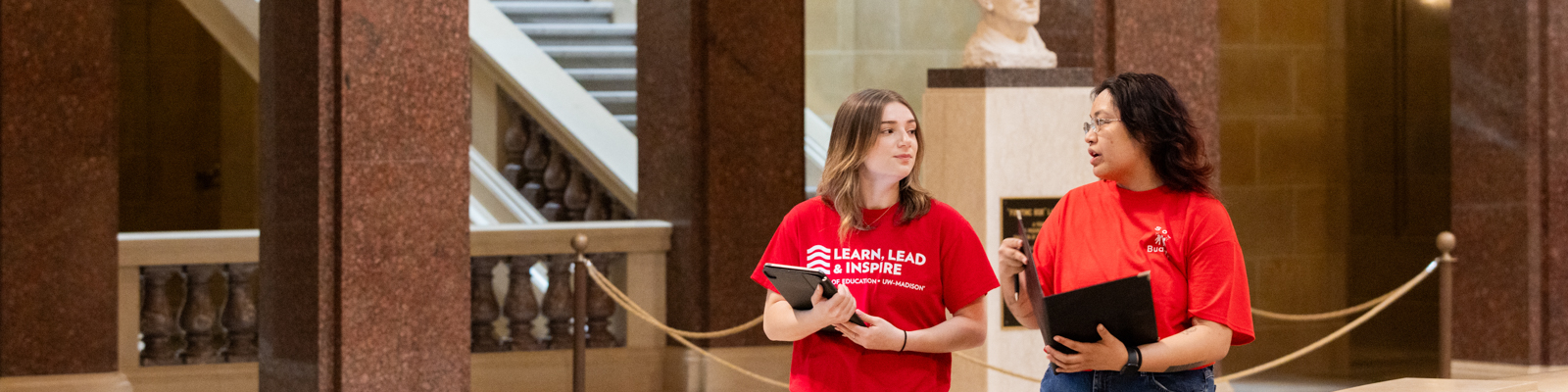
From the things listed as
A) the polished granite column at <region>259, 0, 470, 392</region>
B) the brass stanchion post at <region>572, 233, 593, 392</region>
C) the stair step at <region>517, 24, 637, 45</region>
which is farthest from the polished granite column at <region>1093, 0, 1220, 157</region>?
the stair step at <region>517, 24, 637, 45</region>

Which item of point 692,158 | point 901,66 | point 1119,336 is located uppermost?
point 901,66

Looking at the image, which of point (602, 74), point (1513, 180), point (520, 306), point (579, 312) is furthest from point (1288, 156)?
point (579, 312)

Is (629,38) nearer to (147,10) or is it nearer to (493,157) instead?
(493,157)

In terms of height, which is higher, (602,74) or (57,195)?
(602,74)

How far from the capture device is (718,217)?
7938 millimetres

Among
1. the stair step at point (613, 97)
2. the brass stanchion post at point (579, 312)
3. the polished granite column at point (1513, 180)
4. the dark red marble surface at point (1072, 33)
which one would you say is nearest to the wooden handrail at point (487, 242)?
the brass stanchion post at point (579, 312)

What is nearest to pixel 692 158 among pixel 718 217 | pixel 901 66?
pixel 718 217

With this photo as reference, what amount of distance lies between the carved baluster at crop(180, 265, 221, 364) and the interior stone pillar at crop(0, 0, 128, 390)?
Answer: 0.55 meters

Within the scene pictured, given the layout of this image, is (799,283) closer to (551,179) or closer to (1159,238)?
(1159,238)

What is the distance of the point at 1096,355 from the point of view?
279 centimetres

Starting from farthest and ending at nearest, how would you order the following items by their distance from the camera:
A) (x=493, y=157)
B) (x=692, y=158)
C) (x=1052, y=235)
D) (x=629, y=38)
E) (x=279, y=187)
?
(x=629, y=38), (x=493, y=157), (x=692, y=158), (x=279, y=187), (x=1052, y=235)

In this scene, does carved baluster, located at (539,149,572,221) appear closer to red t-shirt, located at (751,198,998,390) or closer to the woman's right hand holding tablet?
red t-shirt, located at (751,198,998,390)

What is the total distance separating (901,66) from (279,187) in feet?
21.4

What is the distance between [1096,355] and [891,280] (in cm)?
46
